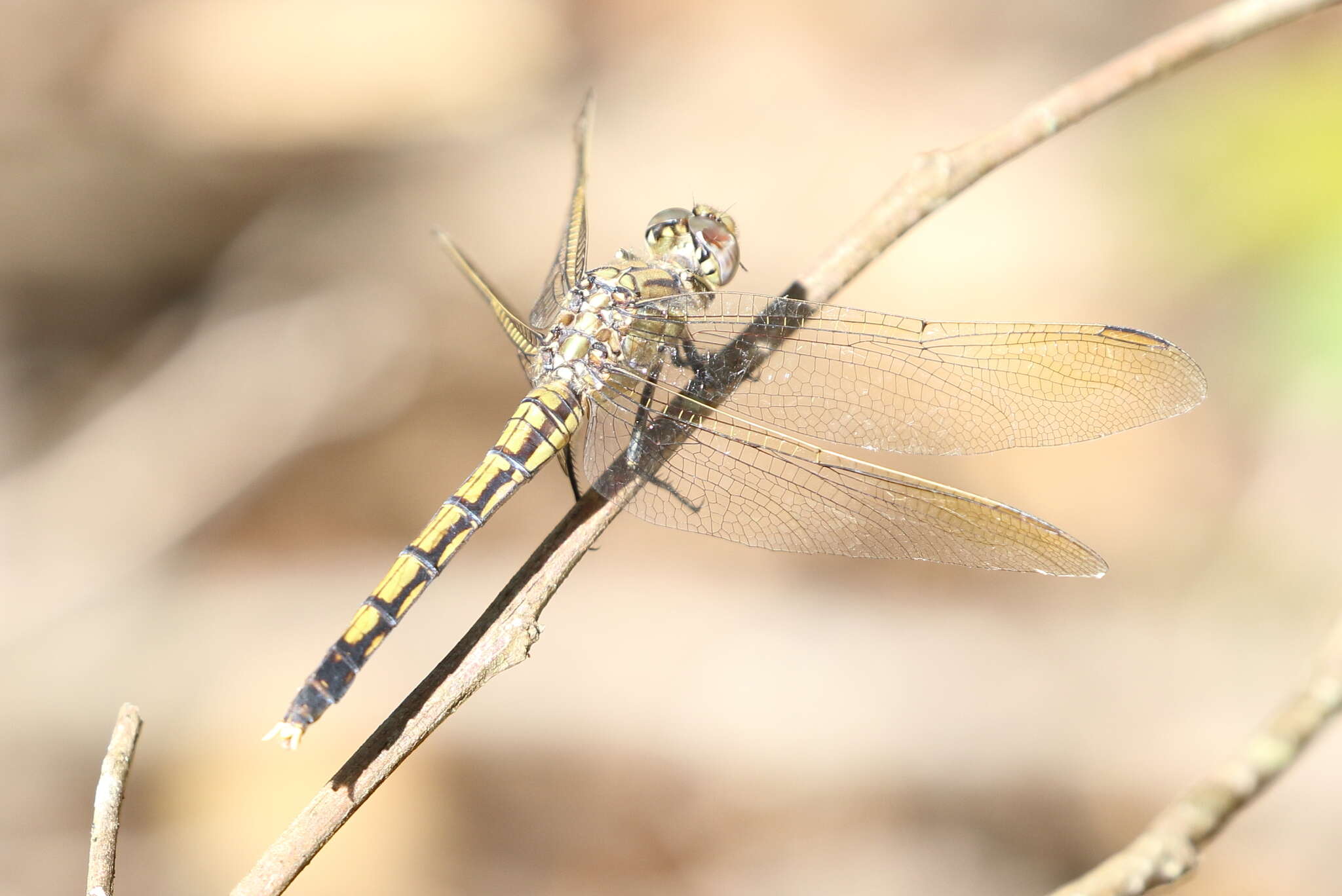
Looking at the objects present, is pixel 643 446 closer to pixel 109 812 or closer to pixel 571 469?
pixel 571 469

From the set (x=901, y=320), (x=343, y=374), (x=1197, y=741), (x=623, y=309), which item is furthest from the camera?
(x=343, y=374)

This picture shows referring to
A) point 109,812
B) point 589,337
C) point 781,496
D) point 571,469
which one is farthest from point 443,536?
point 109,812

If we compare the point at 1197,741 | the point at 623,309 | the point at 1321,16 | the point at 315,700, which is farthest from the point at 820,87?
the point at 315,700

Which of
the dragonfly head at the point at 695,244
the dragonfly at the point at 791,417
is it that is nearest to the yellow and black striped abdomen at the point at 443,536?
the dragonfly at the point at 791,417

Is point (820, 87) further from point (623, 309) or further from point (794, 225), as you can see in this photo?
point (623, 309)

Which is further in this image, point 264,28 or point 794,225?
point 794,225
